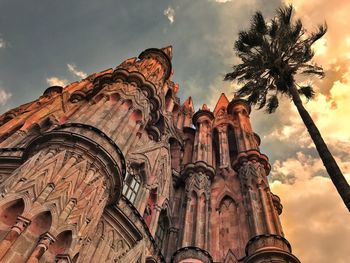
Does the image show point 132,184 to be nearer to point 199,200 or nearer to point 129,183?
point 129,183

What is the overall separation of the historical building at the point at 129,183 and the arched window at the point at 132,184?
0.22ft

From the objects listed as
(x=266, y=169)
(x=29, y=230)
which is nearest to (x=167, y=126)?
(x=266, y=169)

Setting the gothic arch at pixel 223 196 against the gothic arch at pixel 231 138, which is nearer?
the gothic arch at pixel 223 196

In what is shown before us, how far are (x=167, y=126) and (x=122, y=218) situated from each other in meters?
13.7

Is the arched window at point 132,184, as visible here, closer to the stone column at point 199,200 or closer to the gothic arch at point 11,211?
the stone column at point 199,200

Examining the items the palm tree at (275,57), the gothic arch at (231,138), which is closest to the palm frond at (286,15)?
the palm tree at (275,57)

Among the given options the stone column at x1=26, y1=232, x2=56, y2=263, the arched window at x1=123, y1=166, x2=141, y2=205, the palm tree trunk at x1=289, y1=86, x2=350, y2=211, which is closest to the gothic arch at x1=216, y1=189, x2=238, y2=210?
the arched window at x1=123, y1=166, x2=141, y2=205

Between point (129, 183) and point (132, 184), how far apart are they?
250 millimetres

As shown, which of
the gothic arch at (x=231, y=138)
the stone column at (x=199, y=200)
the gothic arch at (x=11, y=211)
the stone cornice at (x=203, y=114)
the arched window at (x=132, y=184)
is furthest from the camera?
the stone cornice at (x=203, y=114)

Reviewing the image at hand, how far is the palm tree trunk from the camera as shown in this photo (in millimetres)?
11383

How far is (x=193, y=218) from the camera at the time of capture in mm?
19891

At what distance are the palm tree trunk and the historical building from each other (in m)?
4.98

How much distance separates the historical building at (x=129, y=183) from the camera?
33.4 feet

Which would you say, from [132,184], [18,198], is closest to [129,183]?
[132,184]
